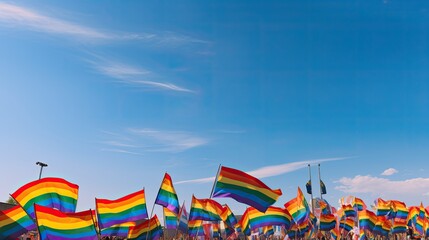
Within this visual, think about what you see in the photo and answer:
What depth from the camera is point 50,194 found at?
704 inches

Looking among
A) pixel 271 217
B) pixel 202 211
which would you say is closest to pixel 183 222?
pixel 202 211

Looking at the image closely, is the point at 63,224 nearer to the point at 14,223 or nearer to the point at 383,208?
the point at 14,223

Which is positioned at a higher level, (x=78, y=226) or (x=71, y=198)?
(x=71, y=198)

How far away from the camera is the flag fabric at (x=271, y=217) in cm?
2462

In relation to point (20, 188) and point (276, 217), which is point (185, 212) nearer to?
point (276, 217)

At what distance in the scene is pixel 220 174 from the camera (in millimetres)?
16969

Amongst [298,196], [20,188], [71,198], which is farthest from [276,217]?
[20,188]

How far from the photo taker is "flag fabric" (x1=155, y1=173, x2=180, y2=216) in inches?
756

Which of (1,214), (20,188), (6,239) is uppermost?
(20,188)

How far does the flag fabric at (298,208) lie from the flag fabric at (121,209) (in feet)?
38.6

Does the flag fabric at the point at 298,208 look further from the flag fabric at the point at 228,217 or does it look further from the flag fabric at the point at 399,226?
the flag fabric at the point at 399,226

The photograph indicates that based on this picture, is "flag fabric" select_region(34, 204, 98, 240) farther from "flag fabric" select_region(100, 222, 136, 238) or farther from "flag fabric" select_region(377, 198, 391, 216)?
"flag fabric" select_region(377, 198, 391, 216)

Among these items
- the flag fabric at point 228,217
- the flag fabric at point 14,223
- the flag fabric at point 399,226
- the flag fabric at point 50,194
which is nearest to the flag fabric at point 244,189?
the flag fabric at point 50,194

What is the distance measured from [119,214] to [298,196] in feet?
43.2
